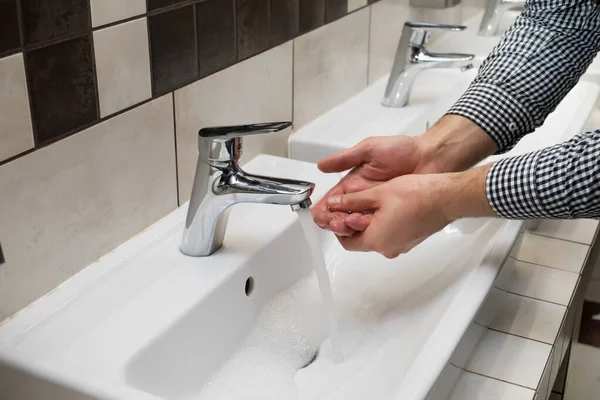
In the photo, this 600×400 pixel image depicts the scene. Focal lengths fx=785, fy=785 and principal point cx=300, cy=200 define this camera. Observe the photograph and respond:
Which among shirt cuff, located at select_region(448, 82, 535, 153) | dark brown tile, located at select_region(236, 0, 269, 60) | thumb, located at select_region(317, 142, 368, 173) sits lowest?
thumb, located at select_region(317, 142, 368, 173)

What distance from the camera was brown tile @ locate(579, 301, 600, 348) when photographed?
1.97 metres

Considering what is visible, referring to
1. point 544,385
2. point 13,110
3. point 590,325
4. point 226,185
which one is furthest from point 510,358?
point 590,325

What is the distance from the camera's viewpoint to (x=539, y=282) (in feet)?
3.49

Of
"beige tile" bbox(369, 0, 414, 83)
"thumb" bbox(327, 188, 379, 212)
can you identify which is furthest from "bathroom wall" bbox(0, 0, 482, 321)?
"beige tile" bbox(369, 0, 414, 83)

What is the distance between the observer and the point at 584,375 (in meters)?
1.85

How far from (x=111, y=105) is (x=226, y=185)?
155 mm

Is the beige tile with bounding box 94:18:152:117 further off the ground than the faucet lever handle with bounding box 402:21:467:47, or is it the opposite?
the beige tile with bounding box 94:18:152:117

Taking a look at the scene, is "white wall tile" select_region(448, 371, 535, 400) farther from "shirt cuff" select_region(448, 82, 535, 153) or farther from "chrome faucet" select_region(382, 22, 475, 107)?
"chrome faucet" select_region(382, 22, 475, 107)

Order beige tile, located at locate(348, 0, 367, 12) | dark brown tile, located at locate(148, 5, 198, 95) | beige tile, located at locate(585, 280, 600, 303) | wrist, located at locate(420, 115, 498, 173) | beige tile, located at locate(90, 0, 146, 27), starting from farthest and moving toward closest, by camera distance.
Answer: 1. beige tile, located at locate(585, 280, 600, 303)
2. beige tile, located at locate(348, 0, 367, 12)
3. wrist, located at locate(420, 115, 498, 173)
4. dark brown tile, located at locate(148, 5, 198, 95)
5. beige tile, located at locate(90, 0, 146, 27)

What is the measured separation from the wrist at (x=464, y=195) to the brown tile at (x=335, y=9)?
0.54 metres

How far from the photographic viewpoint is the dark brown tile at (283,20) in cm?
115

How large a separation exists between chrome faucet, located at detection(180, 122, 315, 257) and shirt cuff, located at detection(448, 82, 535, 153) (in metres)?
0.31

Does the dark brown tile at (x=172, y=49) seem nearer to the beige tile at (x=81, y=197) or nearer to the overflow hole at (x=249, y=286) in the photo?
the beige tile at (x=81, y=197)

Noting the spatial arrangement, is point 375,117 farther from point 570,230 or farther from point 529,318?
point 529,318
